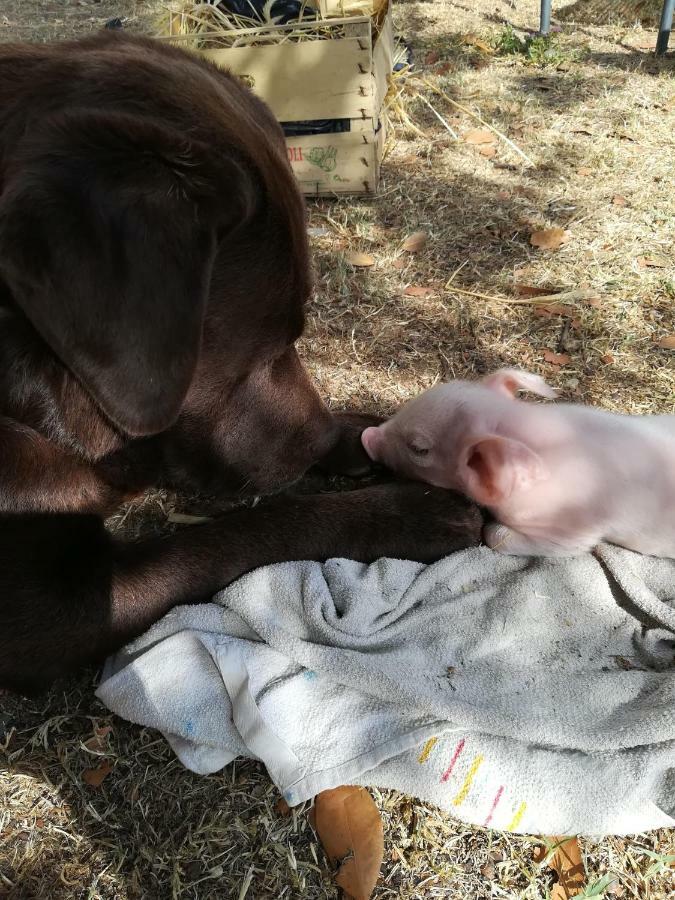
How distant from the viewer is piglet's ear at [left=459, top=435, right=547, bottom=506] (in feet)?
7.35

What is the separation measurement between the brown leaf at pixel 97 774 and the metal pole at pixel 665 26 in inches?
258

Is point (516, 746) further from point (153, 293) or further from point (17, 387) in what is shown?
point (17, 387)

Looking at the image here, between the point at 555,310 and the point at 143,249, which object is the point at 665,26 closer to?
the point at 555,310

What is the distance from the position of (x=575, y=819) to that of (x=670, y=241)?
313cm

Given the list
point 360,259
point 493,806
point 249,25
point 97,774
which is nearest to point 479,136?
point 249,25

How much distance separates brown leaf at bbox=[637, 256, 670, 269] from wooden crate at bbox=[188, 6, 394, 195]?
5.34 ft

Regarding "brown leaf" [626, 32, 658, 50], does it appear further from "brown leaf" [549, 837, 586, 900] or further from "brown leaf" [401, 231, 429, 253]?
"brown leaf" [549, 837, 586, 900]

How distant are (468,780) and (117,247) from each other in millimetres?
1474

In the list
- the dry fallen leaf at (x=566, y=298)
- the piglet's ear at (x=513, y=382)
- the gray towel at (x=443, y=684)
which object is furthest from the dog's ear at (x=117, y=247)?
the dry fallen leaf at (x=566, y=298)

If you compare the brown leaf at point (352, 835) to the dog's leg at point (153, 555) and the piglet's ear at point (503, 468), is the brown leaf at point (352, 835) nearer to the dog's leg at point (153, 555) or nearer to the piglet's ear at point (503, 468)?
the dog's leg at point (153, 555)

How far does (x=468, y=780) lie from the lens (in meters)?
1.75

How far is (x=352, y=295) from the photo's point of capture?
3617mm

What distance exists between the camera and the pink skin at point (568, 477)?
7.31ft

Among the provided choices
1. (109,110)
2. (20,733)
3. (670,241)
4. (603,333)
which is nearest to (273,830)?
(20,733)
